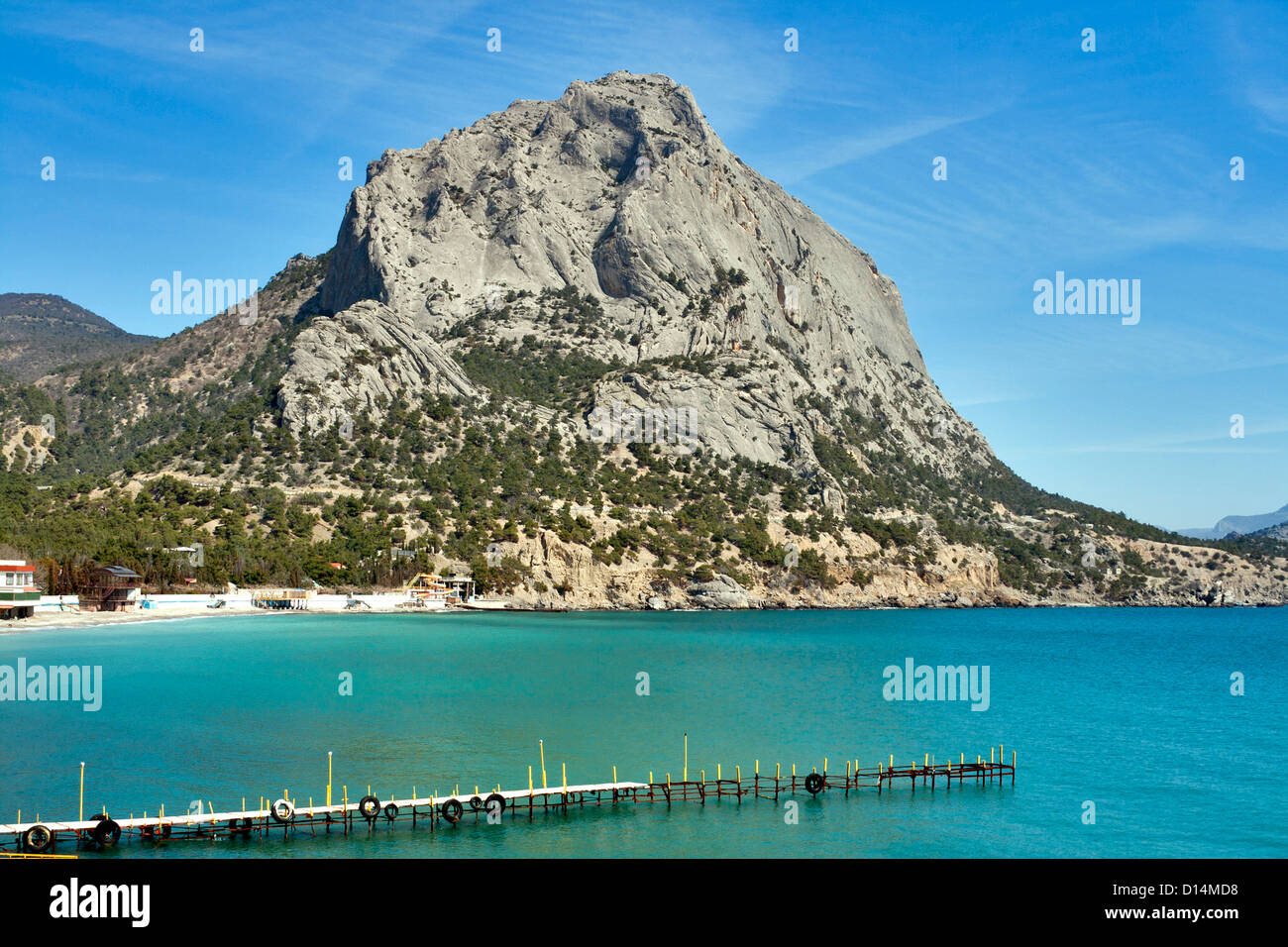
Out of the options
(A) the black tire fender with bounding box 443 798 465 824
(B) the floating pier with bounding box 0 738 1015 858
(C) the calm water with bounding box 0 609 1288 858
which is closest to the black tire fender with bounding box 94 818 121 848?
(B) the floating pier with bounding box 0 738 1015 858

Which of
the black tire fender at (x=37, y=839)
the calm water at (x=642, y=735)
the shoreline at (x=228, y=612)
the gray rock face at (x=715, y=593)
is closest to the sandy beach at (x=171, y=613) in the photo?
the shoreline at (x=228, y=612)

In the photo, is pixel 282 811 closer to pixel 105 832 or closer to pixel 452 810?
pixel 105 832

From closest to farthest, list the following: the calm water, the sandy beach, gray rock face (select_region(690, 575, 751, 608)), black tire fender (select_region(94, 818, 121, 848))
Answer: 1. black tire fender (select_region(94, 818, 121, 848))
2. the calm water
3. the sandy beach
4. gray rock face (select_region(690, 575, 751, 608))

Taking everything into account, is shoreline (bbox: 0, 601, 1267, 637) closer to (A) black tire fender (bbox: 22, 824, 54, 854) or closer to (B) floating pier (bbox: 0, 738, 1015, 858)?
(B) floating pier (bbox: 0, 738, 1015, 858)

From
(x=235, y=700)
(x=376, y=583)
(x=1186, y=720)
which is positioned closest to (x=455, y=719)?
(x=235, y=700)

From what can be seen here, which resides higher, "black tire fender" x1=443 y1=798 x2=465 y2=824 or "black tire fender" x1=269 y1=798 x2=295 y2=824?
"black tire fender" x1=269 y1=798 x2=295 y2=824
